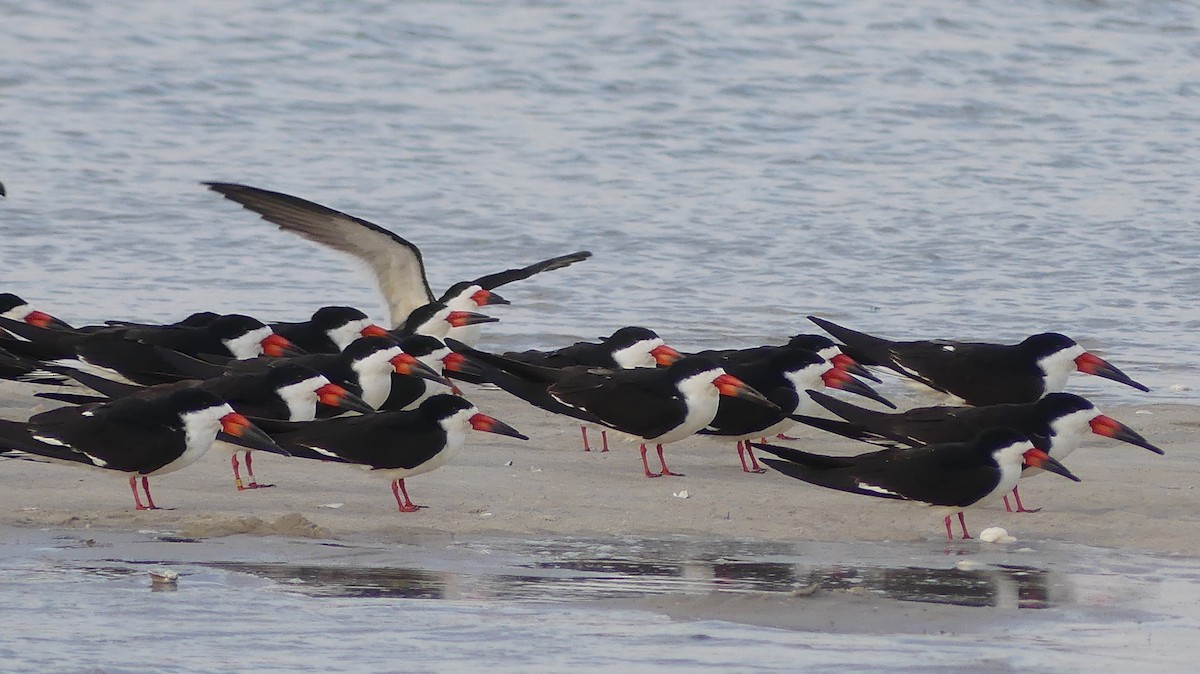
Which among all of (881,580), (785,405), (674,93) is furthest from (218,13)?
(881,580)

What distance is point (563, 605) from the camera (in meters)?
5.53

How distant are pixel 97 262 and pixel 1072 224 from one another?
723 centimetres

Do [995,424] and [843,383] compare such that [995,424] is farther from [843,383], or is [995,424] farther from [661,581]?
[661,581]

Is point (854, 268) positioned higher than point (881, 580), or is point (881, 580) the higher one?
point (881, 580)

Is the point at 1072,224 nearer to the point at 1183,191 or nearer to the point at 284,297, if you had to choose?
the point at 1183,191

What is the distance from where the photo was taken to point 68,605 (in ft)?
17.7

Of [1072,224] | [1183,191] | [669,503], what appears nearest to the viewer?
[669,503]

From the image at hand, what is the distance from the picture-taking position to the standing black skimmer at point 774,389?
27.3 ft

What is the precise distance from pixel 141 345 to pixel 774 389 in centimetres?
298

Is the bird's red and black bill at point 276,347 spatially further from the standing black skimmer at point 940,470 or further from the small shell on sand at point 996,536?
the small shell on sand at point 996,536

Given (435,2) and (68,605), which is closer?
(68,605)

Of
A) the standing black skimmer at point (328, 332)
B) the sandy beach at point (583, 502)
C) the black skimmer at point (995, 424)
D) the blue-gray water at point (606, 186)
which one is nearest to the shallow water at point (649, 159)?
the blue-gray water at point (606, 186)

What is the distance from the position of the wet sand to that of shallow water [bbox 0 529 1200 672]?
0.35ft

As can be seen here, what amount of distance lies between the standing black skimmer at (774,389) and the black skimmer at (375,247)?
2401mm
